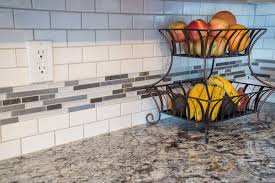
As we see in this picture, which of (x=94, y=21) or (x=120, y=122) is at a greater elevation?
(x=94, y=21)

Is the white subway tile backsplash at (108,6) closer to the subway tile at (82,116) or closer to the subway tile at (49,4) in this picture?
the subway tile at (49,4)

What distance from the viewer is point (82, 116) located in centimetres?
108

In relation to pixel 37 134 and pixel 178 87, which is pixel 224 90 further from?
pixel 37 134

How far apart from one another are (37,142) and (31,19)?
38 cm

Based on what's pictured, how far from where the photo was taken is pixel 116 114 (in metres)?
1.19

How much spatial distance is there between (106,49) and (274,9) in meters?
0.99

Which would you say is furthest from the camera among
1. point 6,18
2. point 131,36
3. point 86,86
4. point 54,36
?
point 131,36

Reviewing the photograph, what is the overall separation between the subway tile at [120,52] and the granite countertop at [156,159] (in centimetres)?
29

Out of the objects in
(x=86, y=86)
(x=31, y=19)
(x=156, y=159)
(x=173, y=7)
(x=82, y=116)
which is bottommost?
(x=156, y=159)

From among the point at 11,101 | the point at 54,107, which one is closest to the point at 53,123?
the point at 54,107

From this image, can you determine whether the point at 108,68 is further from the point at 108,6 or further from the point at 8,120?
the point at 8,120

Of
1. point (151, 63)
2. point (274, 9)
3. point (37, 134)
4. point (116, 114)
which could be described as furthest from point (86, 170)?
point (274, 9)

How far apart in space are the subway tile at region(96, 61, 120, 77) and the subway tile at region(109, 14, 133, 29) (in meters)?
0.13

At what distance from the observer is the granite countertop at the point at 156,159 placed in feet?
2.75
